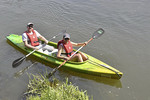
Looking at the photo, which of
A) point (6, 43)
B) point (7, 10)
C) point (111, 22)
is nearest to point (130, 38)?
point (111, 22)

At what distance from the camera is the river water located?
5.45 m

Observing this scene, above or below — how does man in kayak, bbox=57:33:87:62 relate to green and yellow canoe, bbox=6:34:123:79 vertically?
above

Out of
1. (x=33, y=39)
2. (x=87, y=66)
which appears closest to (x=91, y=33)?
(x=87, y=66)

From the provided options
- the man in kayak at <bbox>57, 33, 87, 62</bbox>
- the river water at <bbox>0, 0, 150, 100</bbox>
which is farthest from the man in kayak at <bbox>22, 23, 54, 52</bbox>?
the man in kayak at <bbox>57, 33, 87, 62</bbox>

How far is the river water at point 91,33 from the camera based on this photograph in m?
5.45

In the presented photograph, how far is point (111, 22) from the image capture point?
8.88m

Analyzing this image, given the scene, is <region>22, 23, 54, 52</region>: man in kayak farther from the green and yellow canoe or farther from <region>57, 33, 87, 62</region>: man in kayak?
<region>57, 33, 87, 62</region>: man in kayak

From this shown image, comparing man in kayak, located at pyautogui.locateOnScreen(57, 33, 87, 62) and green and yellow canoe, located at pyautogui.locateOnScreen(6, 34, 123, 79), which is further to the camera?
man in kayak, located at pyautogui.locateOnScreen(57, 33, 87, 62)

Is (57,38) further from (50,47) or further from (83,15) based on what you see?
(83,15)

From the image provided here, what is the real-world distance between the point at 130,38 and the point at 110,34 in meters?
1.00

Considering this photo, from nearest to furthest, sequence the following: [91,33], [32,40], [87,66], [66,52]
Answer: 1. [87,66]
2. [66,52]
3. [32,40]
4. [91,33]

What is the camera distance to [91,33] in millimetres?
8219

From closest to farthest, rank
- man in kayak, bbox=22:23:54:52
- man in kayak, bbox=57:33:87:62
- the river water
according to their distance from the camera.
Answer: the river water < man in kayak, bbox=57:33:87:62 < man in kayak, bbox=22:23:54:52

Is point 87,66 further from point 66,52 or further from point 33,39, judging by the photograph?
point 33,39
